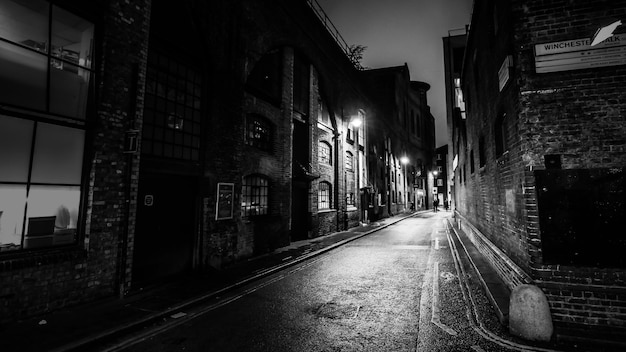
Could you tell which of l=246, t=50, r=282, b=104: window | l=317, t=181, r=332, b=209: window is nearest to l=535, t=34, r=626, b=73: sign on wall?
l=246, t=50, r=282, b=104: window

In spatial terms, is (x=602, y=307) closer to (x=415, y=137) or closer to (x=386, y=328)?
(x=386, y=328)

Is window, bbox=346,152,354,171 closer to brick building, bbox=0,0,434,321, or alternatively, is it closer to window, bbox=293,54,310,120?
window, bbox=293,54,310,120

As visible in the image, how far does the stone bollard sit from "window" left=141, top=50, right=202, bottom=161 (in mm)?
8118

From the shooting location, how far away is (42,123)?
17.0 ft

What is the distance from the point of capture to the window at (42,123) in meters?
4.80

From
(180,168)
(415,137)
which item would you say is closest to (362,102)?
(180,168)

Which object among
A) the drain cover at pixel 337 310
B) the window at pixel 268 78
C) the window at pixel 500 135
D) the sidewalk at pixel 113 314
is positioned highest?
the window at pixel 268 78

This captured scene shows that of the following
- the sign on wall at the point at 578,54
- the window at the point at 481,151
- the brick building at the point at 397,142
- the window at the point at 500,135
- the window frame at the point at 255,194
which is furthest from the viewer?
the brick building at the point at 397,142

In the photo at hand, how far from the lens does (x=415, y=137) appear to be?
169 feet

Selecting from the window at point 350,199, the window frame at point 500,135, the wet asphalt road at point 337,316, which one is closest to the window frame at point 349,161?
the window at point 350,199

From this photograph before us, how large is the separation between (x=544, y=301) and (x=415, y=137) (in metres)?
50.1

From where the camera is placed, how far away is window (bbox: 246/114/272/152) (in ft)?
36.0

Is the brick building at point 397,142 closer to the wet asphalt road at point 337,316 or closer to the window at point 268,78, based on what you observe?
the window at point 268,78

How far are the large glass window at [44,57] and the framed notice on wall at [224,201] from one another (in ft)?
13.1
